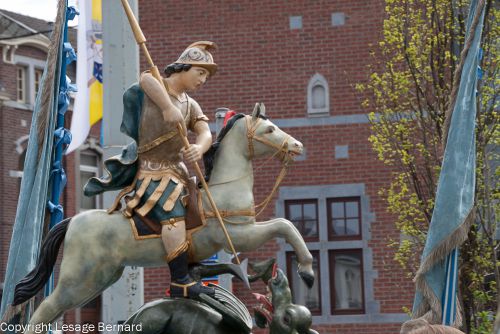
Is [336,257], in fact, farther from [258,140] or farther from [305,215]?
[258,140]

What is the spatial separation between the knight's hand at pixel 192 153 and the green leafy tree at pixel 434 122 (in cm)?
782

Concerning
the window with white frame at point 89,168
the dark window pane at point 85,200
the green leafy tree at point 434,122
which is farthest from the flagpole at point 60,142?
the window with white frame at point 89,168

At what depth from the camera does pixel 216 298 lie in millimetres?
6422

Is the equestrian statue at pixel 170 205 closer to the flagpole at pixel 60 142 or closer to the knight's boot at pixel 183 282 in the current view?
the knight's boot at pixel 183 282

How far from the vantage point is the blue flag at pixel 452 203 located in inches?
279

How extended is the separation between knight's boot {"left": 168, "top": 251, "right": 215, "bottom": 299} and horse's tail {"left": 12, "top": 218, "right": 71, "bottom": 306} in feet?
2.40

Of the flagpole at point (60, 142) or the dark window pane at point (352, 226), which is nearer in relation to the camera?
the flagpole at point (60, 142)

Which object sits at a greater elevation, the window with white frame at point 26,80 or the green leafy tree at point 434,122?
the window with white frame at point 26,80

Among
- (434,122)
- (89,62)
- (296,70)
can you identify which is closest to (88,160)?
(296,70)

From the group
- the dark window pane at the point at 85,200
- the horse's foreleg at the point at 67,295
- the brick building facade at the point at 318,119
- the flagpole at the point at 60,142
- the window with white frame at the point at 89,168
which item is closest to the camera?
the horse's foreleg at the point at 67,295

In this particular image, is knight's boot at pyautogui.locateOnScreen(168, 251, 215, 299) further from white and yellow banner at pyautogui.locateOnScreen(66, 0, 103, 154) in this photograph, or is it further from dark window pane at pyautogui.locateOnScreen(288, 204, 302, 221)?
dark window pane at pyautogui.locateOnScreen(288, 204, 302, 221)

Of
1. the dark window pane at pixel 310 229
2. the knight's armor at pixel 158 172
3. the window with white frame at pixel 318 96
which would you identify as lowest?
the dark window pane at pixel 310 229

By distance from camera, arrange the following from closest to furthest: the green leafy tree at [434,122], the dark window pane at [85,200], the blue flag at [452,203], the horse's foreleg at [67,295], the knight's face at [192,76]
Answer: the horse's foreleg at [67,295]
the knight's face at [192,76]
the blue flag at [452,203]
the green leafy tree at [434,122]
the dark window pane at [85,200]

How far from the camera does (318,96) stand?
19516mm
